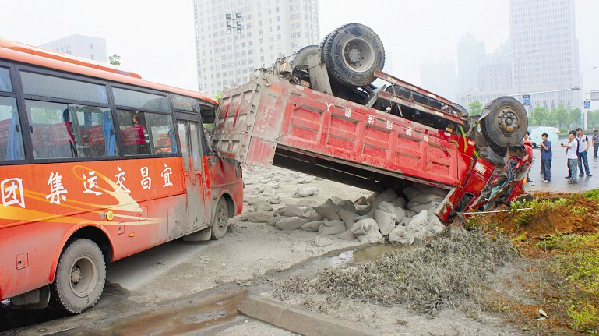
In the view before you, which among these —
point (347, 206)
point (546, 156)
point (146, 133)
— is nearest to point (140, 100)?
point (146, 133)

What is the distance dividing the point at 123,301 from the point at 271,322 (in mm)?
2066

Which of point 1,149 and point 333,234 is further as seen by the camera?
point 333,234

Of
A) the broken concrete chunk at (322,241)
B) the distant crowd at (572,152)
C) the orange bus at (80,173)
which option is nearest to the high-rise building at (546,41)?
the distant crowd at (572,152)

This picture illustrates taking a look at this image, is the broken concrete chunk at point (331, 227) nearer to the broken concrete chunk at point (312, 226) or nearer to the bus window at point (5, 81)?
the broken concrete chunk at point (312, 226)

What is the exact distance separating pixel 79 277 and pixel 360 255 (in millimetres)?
4073

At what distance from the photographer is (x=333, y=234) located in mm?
8508

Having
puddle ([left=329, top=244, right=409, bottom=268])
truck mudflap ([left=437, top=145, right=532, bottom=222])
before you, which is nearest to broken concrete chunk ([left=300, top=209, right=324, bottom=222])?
→ puddle ([left=329, top=244, right=409, bottom=268])

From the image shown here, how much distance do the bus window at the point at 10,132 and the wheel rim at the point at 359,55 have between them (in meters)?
5.08

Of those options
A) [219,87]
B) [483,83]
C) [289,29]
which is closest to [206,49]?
[219,87]

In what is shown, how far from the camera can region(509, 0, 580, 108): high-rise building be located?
8256 centimetres

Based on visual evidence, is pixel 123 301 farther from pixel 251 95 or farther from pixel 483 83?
pixel 483 83

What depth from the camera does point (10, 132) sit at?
420 centimetres

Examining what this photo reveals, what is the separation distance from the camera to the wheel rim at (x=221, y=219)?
8.42 m

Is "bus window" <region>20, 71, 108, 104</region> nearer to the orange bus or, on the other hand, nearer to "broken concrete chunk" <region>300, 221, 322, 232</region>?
the orange bus
